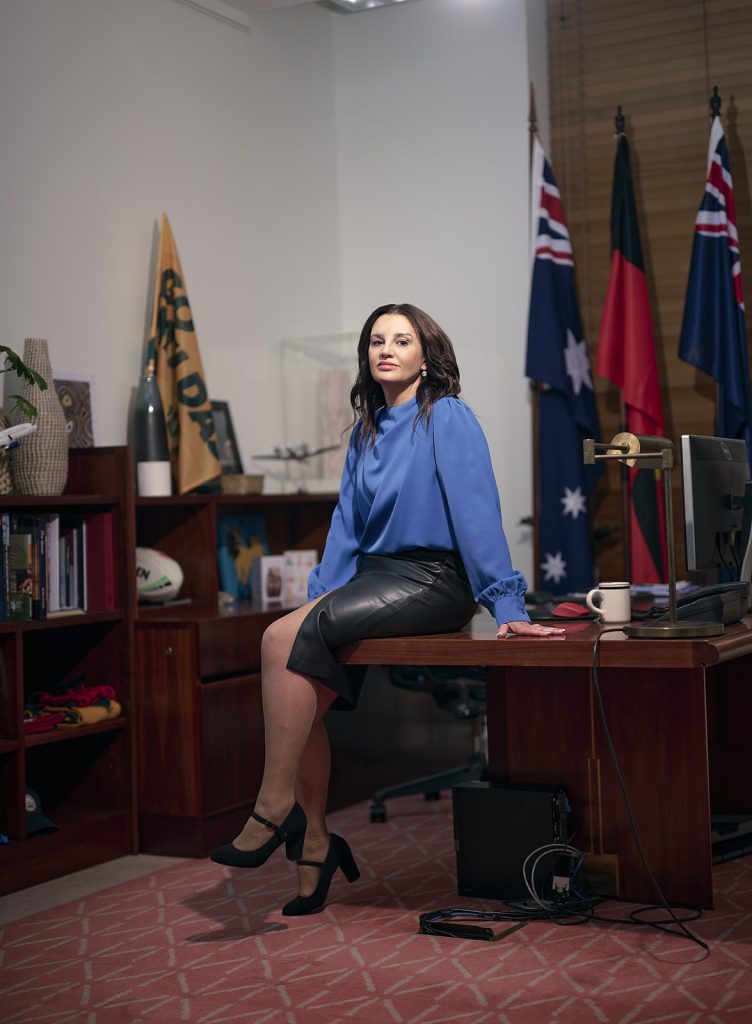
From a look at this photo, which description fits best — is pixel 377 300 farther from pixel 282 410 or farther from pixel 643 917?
pixel 643 917

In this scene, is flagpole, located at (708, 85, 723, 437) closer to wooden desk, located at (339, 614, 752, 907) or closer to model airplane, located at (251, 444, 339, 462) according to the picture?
model airplane, located at (251, 444, 339, 462)

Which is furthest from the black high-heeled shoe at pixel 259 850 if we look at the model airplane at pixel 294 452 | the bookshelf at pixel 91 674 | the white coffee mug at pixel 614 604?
the model airplane at pixel 294 452

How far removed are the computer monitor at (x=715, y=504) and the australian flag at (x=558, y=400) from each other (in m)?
1.59

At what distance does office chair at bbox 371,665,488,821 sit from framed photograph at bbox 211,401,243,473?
103 cm

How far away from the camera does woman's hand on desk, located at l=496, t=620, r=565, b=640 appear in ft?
8.95

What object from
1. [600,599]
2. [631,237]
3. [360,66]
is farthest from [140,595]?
[360,66]

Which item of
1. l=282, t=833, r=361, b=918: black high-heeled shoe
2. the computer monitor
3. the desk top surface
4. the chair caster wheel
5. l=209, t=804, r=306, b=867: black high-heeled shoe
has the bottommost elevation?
the chair caster wheel

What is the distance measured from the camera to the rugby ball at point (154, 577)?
4074mm

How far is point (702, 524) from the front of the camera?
9.71 feet

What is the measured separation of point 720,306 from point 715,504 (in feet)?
6.23

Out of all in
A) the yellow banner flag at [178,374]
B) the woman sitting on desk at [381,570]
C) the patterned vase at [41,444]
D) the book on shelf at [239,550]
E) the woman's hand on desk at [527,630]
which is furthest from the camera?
the book on shelf at [239,550]

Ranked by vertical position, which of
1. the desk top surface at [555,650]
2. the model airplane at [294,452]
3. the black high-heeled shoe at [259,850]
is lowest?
the black high-heeled shoe at [259,850]

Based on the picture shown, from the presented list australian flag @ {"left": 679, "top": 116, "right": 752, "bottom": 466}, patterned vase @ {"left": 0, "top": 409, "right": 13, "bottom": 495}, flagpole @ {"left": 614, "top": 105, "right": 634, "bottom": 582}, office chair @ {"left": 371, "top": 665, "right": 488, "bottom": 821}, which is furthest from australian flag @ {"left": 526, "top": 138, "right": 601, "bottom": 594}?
patterned vase @ {"left": 0, "top": 409, "right": 13, "bottom": 495}

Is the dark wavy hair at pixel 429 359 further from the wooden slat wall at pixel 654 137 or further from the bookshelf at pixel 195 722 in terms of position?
the wooden slat wall at pixel 654 137
